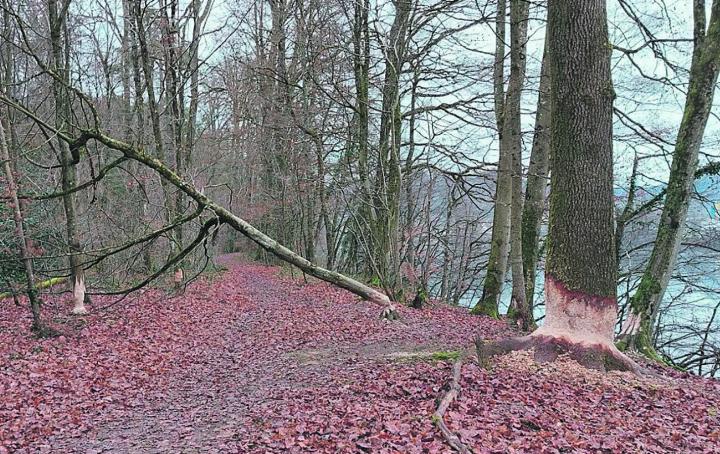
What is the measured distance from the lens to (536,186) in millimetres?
11078

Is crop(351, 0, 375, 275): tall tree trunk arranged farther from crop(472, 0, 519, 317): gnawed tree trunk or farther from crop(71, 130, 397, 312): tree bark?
crop(71, 130, 397, 312): tree bark

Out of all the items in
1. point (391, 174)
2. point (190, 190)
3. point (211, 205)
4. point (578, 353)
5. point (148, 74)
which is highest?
point (148, 74)

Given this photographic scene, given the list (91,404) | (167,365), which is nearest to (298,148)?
(167,365)

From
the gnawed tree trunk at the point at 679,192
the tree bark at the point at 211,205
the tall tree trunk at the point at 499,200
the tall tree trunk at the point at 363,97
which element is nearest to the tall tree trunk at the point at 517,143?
the tall tree trunk at the point at 499,200

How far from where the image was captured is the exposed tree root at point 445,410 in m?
3.81

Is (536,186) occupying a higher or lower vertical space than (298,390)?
higher

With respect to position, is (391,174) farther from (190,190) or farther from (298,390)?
(298,390)

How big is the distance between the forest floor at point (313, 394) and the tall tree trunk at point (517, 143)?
3.20 feet

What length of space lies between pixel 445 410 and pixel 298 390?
2.44m

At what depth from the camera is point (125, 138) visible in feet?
60.4

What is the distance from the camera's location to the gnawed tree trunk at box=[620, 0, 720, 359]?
7262mm

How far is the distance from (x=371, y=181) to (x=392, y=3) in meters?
4.78

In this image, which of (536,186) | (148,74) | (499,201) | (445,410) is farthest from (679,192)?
(148,74)

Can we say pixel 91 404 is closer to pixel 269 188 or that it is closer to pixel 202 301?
pixel 202 301
